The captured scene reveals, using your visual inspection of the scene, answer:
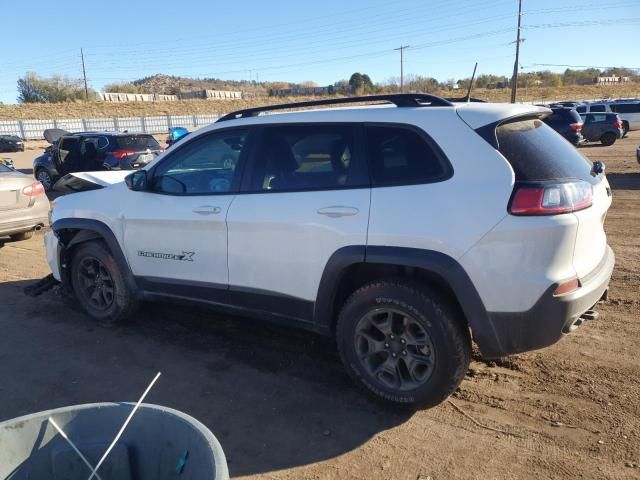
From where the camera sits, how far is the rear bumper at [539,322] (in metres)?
2.89

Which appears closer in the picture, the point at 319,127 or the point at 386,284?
the point at 386,284

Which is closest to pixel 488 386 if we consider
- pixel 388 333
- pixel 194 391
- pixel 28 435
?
pixel 388 333

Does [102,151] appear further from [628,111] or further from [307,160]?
[628,111]

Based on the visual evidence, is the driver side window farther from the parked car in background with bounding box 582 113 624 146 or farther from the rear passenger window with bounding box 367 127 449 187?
the parked car in background with bounding box 582 113 624 146

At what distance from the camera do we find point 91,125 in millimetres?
48062

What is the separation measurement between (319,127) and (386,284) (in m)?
1.23

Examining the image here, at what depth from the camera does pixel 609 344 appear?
407 cm

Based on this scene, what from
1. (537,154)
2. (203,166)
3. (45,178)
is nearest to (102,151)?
(45,178)

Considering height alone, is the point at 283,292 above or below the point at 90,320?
above

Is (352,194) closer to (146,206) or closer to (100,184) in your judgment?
(146,206)

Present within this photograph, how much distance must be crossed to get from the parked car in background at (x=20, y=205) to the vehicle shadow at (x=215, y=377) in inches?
121

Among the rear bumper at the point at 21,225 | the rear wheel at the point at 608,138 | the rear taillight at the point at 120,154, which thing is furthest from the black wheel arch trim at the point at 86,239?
the rear wheel at the point at 608,138

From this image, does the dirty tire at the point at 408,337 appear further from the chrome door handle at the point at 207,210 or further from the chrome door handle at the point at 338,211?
the chrome door handle at the point at 207,210

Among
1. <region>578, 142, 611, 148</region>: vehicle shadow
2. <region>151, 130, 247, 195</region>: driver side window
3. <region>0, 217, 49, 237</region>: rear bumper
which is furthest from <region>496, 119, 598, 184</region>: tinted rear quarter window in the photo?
<region>578, 142, 611, 148</region>: vehicle shadow
